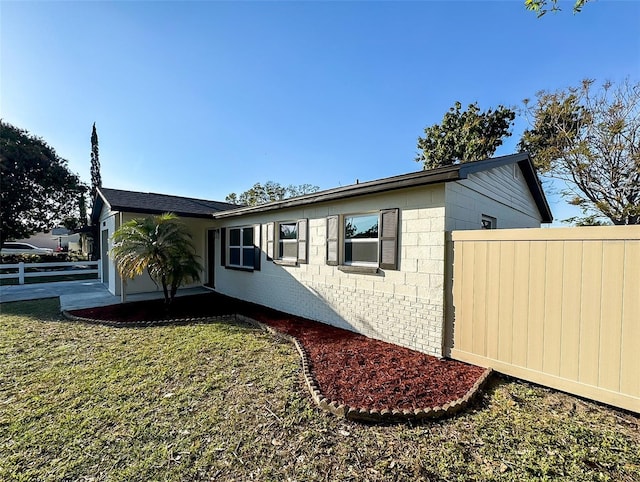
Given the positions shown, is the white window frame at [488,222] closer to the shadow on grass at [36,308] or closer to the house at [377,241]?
the house at [377,241]

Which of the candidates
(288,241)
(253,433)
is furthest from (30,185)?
(253,433)

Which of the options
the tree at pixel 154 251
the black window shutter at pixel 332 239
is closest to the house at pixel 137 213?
the tree at pixel 154 251

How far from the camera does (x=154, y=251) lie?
718cm

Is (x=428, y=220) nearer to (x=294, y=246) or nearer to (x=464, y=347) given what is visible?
(x=464, y=347)

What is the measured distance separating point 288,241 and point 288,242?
3 centimetres

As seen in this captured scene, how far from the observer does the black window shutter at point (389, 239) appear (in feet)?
16.4

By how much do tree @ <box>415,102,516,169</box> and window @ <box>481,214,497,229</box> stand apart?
46.9 ft

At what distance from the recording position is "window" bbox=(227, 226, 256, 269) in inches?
355

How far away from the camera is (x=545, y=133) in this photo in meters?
15.2

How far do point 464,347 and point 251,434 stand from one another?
340 centimetres

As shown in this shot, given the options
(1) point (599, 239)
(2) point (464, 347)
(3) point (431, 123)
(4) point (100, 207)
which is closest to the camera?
(1) point (599, 239)

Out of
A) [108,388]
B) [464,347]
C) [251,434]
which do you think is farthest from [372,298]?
[108,388]

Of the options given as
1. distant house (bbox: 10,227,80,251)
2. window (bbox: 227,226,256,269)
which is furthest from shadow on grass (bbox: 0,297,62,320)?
distant house (bbox: 10,227,80,251)

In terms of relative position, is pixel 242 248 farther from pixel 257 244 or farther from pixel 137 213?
pixel 137 213
